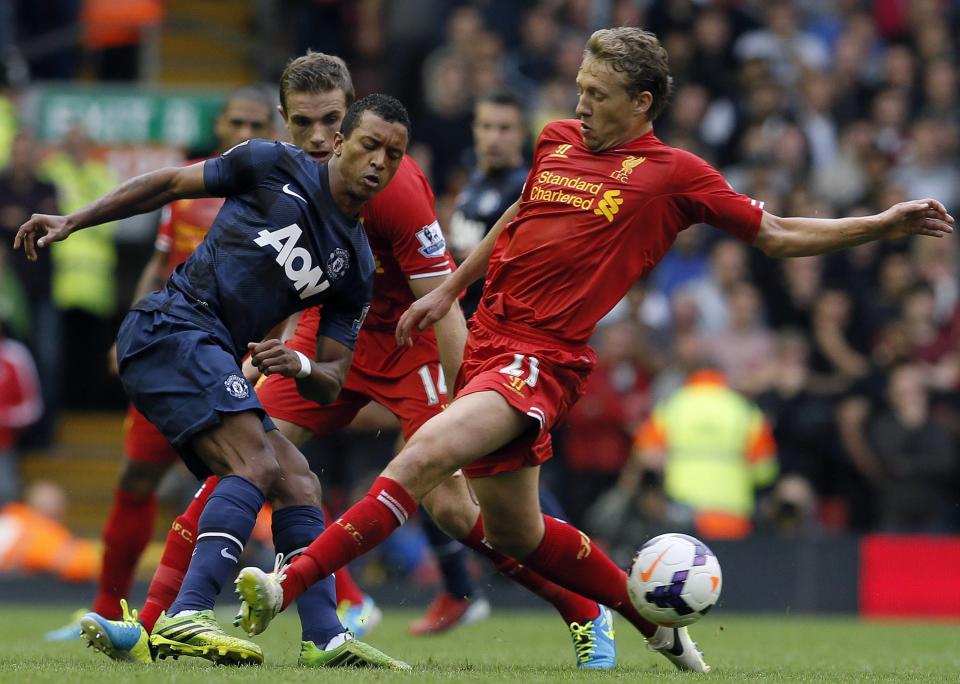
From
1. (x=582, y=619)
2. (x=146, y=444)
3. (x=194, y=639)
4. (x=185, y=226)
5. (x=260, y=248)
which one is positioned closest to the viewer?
(x=194, y=639)

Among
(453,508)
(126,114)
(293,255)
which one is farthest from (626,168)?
Answer: (126,114)

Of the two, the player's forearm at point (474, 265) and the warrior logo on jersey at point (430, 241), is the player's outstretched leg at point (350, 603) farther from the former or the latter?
the player's forearm at point (474, 265)

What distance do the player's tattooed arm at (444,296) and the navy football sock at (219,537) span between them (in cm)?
89

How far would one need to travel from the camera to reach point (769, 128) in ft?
48.2

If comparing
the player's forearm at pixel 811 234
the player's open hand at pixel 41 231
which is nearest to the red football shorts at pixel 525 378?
the player's forearm at pixel 811 234

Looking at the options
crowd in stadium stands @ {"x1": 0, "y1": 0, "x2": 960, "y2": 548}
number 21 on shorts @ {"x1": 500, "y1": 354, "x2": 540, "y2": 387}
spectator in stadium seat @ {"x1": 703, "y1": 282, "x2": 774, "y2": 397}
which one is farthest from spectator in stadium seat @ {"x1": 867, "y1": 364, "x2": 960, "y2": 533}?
number 21 on shorts @ {"x1": 500, "y1": 354, "x2": 540, "y2": 387}

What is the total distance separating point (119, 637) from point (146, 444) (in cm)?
196

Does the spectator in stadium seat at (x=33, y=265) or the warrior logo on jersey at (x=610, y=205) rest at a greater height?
the warrior logo on jersey at (x=610, y=205)

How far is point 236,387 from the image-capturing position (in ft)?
19.5

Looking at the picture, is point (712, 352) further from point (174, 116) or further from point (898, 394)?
point (174, 116)

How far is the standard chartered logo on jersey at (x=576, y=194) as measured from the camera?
6.30 m

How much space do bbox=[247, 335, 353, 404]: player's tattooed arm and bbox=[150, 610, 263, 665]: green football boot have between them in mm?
940

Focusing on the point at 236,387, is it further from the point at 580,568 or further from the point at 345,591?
the point at 345,591

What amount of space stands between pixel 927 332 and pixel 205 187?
8.70 metres
